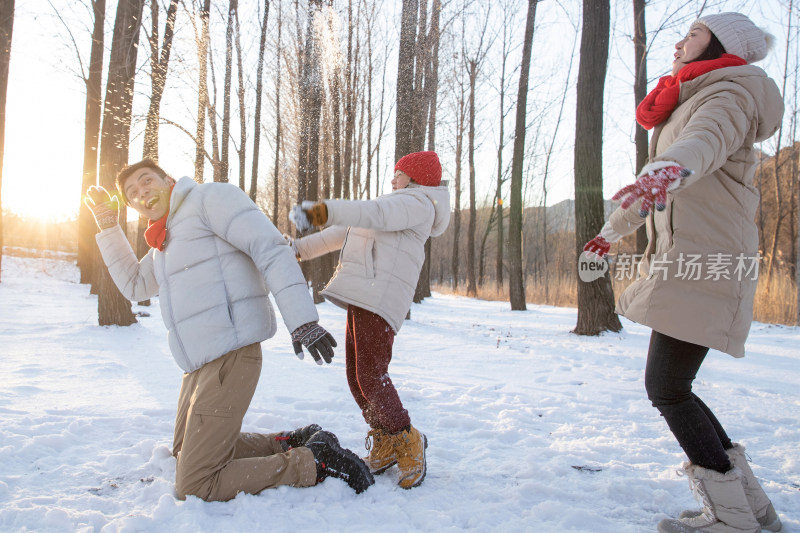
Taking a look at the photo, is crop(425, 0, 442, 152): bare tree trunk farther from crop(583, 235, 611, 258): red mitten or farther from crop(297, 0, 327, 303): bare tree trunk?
crop(583, 235, 611, 258): red mitten

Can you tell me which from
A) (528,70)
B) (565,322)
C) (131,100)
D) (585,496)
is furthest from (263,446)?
(528,70)

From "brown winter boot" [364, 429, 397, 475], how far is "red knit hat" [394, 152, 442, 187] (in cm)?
122

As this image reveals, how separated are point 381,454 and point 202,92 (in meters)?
11.1

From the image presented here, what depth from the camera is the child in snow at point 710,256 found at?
172 cm

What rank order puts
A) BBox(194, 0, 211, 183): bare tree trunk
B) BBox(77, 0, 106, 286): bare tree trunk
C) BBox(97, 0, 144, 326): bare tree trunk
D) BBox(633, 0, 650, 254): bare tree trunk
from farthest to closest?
1. BBox(77, 0, 106, 286): bare tree trunk
2. BBox(194, 0, 211, 183): bare tree trunk
3. BBox(633, 0, 650, 254): bare tree trunk
4. BBox(97, 0, 144, 326): bare tree trunk

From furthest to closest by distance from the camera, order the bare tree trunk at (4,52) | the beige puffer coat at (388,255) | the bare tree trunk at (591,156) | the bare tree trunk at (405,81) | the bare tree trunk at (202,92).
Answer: the bare tree trunk at (202,92) < the bare tree trunk at (4,52) < the bare tree trunk at (405,81) < the bare tree trunk at (591,156) < the beige puffer coat at (388,255)

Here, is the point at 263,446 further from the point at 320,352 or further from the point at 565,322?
the point at 565,322

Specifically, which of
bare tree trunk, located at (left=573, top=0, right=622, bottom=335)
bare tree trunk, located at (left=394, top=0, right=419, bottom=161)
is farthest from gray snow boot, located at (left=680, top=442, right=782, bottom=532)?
bare tree trunk, located at (left=394, top=0, right=419, bottom=161)

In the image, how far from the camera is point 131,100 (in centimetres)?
695

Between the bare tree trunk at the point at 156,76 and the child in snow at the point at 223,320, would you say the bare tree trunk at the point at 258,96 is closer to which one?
the bare tree trunk at the point at 156,76

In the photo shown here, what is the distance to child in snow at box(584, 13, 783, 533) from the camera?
1.72 metres

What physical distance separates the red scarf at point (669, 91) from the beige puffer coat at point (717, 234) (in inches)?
1.3

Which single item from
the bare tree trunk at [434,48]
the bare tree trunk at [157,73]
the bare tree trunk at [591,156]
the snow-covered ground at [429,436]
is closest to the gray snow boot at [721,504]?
the snow-covered ground at [429,436]

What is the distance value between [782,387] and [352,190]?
640 inches
